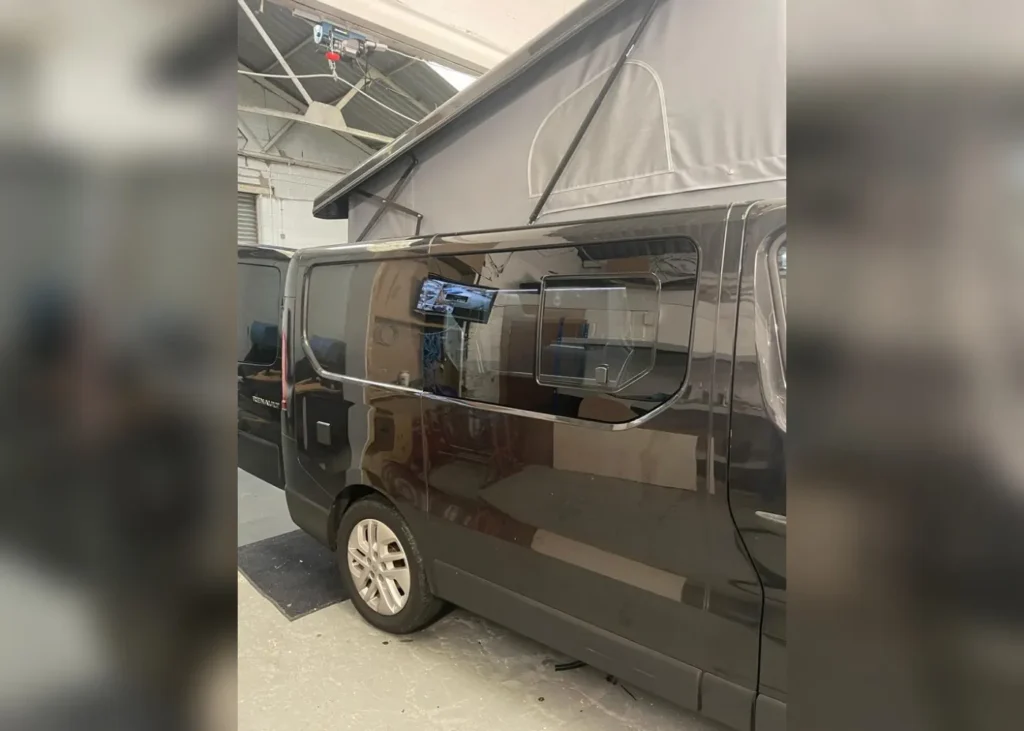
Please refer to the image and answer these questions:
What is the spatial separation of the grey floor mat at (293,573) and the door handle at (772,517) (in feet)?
7.93

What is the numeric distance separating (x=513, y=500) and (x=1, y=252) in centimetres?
205

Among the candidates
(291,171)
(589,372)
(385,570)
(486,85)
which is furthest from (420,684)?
(291,171)

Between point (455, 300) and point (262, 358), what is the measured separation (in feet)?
7.84

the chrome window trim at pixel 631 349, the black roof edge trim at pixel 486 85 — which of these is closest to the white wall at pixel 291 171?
the black roof edge trim at pixel 486 85

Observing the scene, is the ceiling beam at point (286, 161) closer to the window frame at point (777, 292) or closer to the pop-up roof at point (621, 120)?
the pop-up roof at point (621, 120)

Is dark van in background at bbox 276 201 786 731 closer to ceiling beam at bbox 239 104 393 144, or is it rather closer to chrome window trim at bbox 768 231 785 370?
chrome window trim at bbox 768 231 785 370

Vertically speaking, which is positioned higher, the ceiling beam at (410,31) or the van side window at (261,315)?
the ceiling beam at (410,31)

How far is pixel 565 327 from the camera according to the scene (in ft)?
6.81

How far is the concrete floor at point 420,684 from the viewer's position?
2316mm

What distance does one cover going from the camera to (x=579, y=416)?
6.61ft

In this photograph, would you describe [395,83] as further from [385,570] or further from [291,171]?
[385,570]

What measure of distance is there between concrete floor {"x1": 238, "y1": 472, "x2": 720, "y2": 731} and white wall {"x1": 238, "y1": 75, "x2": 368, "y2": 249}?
283 inches

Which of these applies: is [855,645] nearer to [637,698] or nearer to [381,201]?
[637,698]

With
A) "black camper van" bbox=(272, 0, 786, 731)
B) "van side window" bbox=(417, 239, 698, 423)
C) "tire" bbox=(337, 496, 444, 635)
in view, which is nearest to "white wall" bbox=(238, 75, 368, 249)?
"black camper van" bbox=(272, 0, 786, 731)
